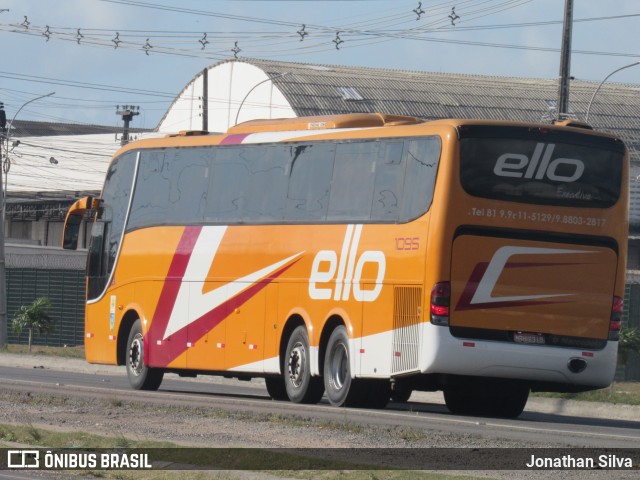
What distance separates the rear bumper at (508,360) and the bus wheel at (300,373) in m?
2.85

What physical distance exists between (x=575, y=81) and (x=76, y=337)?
Result: 156 feet

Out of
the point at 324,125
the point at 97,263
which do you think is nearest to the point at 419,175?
the point at 324,125

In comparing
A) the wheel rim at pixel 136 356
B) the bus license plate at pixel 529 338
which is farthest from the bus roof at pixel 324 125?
the wheel rim at pixel 136 356

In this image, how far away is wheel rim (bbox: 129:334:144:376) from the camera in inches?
941

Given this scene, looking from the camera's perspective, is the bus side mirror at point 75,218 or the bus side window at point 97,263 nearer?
the bus side window at point 97,263

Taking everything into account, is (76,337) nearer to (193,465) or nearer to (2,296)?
(2,296)

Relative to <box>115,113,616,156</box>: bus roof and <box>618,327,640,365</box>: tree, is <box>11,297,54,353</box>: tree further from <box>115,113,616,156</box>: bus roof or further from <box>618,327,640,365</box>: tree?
<box>618,327,640,365</box>: tree

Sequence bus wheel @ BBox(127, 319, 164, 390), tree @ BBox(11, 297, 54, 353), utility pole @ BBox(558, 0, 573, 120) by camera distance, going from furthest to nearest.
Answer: tree @ BBox(11, 297, 54, 353), utility pole @ BBox(558, 0, 573, 120), bus wheel @ BBox(127, 319, 164, 390)

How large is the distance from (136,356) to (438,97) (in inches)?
2035

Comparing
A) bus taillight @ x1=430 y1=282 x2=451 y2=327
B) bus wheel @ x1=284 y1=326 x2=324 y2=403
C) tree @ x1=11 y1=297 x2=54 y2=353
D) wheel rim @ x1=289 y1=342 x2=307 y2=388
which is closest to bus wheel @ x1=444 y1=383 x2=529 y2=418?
bus wheel @ x1=284 y1=326 x2=324 y2=403

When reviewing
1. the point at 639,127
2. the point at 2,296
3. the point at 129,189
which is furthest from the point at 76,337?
the point at 639,127

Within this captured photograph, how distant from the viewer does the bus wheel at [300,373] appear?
20141mm

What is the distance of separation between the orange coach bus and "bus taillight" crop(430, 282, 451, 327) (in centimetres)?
2

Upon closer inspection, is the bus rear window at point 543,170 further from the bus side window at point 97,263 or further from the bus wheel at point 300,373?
the bus side window at point 97,263
